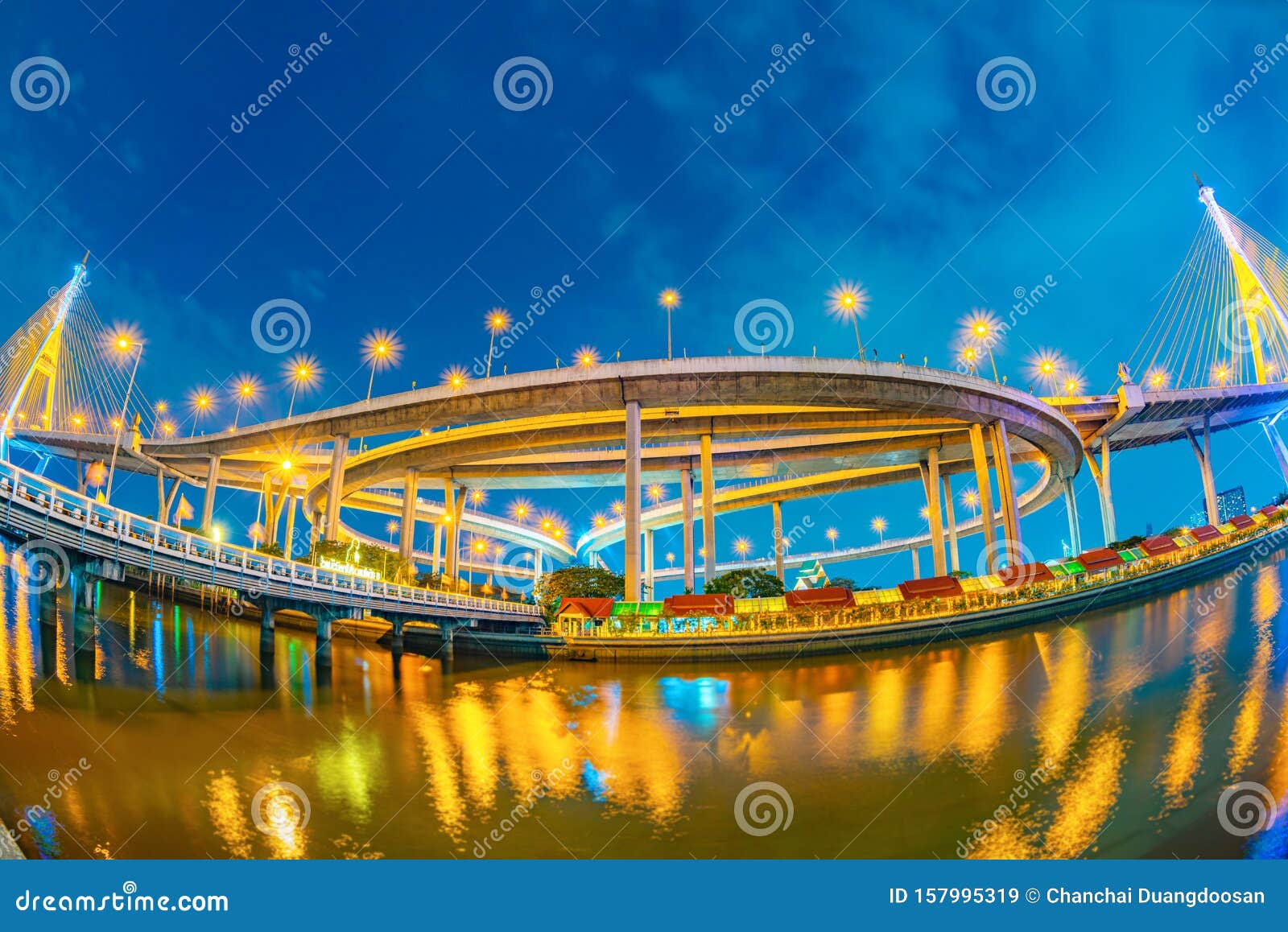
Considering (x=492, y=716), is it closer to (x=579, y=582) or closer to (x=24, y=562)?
(x=579, y=582)

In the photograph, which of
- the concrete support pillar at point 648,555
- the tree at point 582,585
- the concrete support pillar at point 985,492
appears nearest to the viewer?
the tree at point 582,585

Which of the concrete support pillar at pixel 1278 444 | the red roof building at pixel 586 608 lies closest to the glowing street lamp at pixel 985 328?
the red roof building at pixel 586 608

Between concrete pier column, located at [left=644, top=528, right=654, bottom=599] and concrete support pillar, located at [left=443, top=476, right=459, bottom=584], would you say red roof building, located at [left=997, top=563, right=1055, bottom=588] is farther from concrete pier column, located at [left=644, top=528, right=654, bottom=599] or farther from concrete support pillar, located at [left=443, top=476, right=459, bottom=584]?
concrete pier column, located at [left=644, top=528, right=654, bottom=599]

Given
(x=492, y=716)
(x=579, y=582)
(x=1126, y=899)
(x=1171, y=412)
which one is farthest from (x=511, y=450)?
(x=1171, y=412)

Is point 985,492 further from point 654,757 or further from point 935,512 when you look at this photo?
point 654,757

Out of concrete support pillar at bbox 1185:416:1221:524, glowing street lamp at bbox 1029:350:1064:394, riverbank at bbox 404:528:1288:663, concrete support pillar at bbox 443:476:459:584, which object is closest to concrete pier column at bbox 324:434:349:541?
concrete support pillar at bbox 443:476:459:584

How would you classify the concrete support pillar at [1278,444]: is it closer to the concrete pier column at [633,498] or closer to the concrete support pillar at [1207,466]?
the concrete support pillar at [1207,466]

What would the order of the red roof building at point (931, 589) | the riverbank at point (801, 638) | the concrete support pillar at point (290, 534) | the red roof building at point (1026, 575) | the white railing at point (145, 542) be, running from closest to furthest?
the white railing at point (145, 542) → the riverbank at point (801, 638) → the red roof building at point (931, 589) → the red roof building at point (1026, 575) → the concrete support pillar at point (290, 534)
